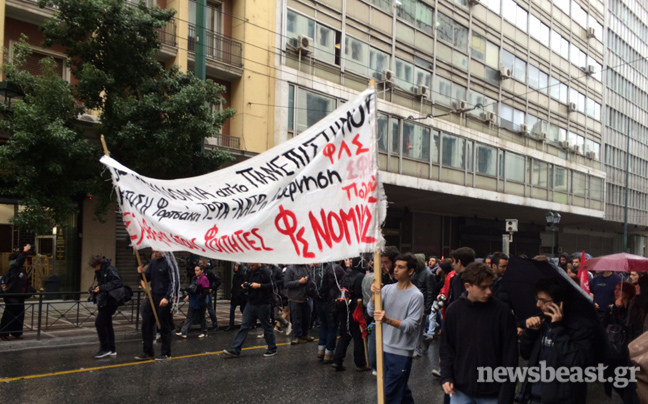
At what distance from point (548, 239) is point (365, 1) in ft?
88.2

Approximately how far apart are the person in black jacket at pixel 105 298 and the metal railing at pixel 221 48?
38.7ft

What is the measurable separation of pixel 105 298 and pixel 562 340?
745 centimetres

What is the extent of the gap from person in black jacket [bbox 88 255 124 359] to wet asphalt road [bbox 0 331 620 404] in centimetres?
28

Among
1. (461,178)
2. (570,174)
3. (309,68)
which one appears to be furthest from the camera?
(570,174)

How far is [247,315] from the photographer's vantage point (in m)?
9.40

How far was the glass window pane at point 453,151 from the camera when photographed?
28.0 m

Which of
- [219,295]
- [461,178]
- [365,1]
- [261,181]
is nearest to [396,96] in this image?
[365,1]

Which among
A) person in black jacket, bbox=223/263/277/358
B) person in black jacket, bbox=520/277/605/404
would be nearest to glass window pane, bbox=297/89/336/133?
person in black jacket, bbox=223/263/277/358

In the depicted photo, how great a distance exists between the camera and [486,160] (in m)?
30.6

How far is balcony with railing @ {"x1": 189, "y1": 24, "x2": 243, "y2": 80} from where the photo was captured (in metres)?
19.6

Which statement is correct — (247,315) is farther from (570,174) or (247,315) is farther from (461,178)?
(570,174)

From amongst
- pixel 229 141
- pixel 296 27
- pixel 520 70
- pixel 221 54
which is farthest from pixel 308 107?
pixel 520 70

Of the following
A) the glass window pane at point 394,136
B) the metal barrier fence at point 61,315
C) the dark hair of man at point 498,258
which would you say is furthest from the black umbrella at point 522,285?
the glass window pane at point 394,136

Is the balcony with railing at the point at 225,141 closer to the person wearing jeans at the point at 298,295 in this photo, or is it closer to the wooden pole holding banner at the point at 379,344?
the person wearing jeans at the point at 298,295
